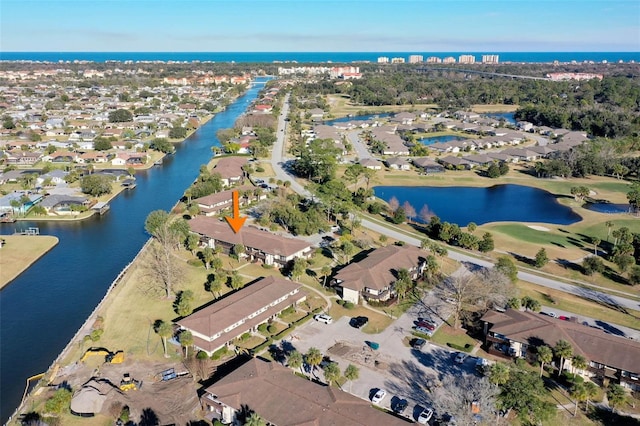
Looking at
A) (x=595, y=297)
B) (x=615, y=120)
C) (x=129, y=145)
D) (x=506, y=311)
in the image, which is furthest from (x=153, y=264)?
(x=615, y=120)

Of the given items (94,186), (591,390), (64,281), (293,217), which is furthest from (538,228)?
(94,186)

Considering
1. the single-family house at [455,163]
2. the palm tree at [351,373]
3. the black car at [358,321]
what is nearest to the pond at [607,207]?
the single-family house at [455,163]

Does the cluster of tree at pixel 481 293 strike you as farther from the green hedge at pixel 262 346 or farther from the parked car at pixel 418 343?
the green hedge at pixel 262 346

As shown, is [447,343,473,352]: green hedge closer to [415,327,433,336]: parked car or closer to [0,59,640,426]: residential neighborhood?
[0,59,640,426]: residential neighborhood

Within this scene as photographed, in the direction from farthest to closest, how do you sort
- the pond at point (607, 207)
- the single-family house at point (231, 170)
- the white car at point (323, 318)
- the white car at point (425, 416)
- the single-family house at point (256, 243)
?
the single-family house at point (231, 170) < the pond at point (607, 207) < the single-family house at point (256, 243) < the white car at point (323, 318) < the white car at point (425, 416)

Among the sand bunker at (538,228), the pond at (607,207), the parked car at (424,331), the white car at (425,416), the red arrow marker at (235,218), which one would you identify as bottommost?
the white car at (425,416)

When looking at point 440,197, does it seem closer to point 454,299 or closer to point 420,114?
point 454,299
